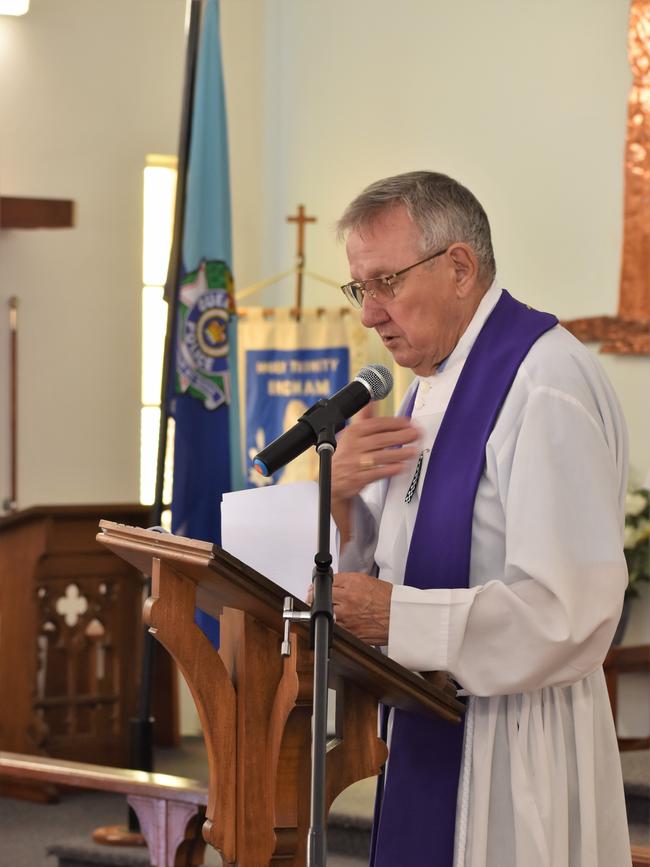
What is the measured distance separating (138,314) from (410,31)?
7.01ft

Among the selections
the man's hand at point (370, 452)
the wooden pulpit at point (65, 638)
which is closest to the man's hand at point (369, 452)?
the man's hand at point (370, 452)

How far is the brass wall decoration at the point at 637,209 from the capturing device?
5711mm

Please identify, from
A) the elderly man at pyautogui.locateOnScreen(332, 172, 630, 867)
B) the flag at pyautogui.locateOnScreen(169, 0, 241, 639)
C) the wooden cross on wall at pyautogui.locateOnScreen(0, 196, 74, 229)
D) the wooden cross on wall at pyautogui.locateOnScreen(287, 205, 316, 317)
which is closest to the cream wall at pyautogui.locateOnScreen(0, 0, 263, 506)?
the wooden cross on wall at pyautogui.locateOnScreen(0, 196, 74, 229)

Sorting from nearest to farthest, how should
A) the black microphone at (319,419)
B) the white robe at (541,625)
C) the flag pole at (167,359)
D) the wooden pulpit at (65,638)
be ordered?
the black microphone at (319,419) < the white robe at (541,625) < the flag pole at (167,359) < the wooden pulpit at (65,638)

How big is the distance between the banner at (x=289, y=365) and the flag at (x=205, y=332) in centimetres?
146

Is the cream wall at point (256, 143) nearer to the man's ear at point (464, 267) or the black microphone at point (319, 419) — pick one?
the man's ear at point (464, 267)

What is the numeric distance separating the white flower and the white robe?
3227 mm

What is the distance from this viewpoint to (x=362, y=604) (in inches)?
81.4

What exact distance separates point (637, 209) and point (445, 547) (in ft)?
12.8

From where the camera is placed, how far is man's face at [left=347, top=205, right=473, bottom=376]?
7.50 ft

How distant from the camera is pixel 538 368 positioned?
224cm

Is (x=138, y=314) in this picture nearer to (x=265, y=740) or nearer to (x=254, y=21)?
(x=254, y=21)

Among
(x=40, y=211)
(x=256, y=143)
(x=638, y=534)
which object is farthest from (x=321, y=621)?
(x=256, y=143)

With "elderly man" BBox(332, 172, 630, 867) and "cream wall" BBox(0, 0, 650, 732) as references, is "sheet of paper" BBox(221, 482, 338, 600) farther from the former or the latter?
"cream wall" BBox(0, 0, 650, 732)
